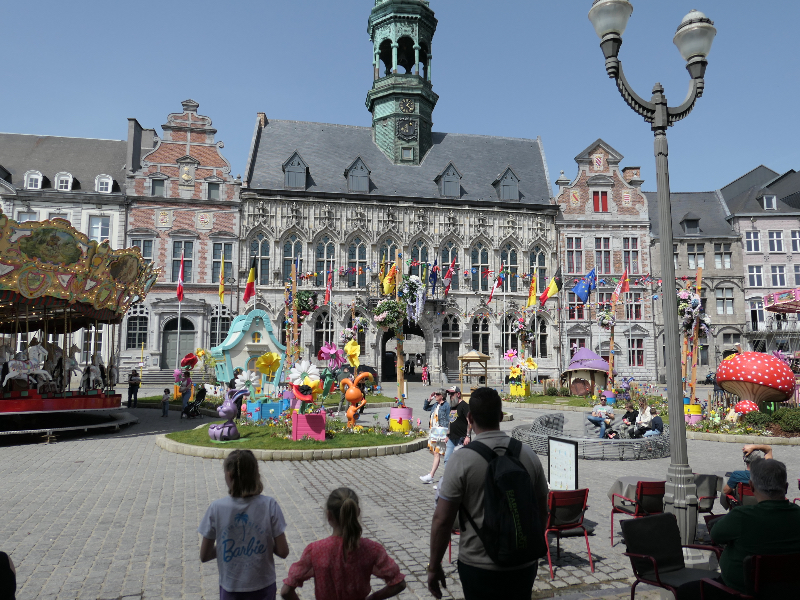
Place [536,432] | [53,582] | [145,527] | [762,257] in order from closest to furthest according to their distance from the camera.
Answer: [53,582]
[145,527]
[536,432]
[762,257]

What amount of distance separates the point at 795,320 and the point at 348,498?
1810 inches

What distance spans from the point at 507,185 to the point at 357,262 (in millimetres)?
12468

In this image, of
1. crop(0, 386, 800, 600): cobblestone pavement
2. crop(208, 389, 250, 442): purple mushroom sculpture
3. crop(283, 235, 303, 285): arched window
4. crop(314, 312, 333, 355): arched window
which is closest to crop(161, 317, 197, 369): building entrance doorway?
crop(283, 235, 303, 285): arched window

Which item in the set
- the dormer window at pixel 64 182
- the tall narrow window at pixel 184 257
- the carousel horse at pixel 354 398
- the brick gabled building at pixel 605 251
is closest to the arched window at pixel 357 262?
the tall narrow window at pixel 184 257

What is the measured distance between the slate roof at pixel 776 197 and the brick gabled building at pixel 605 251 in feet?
29.1

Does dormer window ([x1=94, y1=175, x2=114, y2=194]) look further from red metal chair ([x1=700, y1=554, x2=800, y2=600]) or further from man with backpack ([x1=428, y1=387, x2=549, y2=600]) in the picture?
red metal chair ([x1=700, y1=554, x2=800, y2=600])

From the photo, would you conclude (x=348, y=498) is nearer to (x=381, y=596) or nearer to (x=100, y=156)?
(x=381, y=596)

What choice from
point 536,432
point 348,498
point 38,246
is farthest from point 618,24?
point 38,246

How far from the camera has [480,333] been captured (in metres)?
39.3

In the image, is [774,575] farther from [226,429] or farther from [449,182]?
[449,182]

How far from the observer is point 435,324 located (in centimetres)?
3878

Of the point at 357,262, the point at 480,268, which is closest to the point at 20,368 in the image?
the point at 357,262

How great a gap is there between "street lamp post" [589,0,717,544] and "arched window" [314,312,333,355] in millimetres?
31986

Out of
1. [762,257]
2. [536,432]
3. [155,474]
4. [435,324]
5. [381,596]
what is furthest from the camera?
[762,257]
